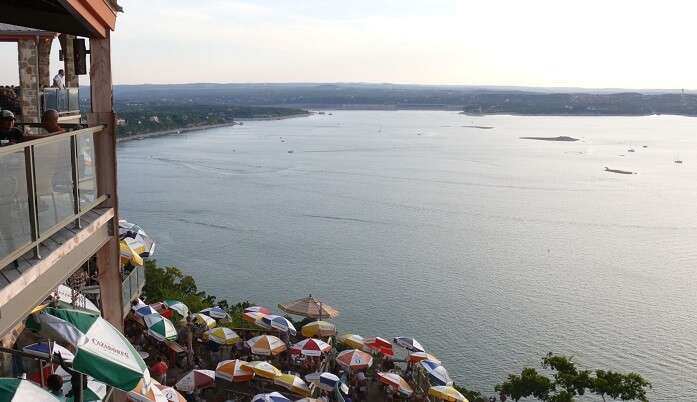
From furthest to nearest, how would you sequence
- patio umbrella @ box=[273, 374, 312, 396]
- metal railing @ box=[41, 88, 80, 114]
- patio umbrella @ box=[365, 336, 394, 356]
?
1. patio umbrella @ box=[365, 336, 394, 356]
2. patio umbrella @ box=[273, 374, 312, 396]
3. metal railing @ box=[41, 88, 80, 114]

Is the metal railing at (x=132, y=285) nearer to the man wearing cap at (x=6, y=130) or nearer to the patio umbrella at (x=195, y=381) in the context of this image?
the patio umbrella at (x=195, y=381)

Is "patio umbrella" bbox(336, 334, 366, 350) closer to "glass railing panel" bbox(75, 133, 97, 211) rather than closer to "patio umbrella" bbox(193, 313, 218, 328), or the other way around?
"patio umbrella" bbox(193, 313, 218, 328)

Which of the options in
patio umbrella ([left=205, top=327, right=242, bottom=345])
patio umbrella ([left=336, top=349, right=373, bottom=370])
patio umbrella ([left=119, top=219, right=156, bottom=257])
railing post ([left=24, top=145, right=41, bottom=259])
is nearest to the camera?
railing post ([left=24, top=145, right=41, bottom=259])

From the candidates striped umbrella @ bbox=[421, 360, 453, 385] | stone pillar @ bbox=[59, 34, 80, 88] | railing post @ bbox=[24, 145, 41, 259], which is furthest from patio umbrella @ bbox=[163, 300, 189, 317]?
railing post @ bbox=[24, 145, 41, 259]

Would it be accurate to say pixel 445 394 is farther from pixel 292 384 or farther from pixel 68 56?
pixel 68 56

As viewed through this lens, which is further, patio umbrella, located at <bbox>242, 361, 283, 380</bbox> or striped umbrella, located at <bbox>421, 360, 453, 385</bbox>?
striped umbrella, located at <bbox>421, 360, 453, 385</bbox>

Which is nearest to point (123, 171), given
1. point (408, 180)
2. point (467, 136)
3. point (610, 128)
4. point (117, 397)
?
point (408, 180)

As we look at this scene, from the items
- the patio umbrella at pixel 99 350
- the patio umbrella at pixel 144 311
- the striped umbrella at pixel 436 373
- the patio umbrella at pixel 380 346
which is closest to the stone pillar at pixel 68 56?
the patio umbrella at pixel 144 311
